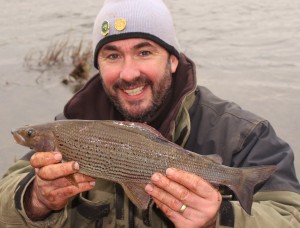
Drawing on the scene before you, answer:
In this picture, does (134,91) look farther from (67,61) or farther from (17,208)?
(67,61)

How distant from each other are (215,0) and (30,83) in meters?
12.6

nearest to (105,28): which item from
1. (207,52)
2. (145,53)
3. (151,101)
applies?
(145,53)

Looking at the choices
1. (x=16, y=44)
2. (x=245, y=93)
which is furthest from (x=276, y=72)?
(x=16, y=44)

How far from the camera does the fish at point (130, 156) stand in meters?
3.28

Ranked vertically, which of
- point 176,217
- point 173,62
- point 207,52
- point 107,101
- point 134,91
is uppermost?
point 173,62

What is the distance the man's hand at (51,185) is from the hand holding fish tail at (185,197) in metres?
0.53

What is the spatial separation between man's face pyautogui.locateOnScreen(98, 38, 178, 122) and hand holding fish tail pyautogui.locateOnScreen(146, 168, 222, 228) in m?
1.21

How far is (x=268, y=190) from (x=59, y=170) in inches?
63.6

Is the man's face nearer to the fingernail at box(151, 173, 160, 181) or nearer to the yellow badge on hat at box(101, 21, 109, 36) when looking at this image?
the yellow badge on hat at box(101, 21, 109, 36)

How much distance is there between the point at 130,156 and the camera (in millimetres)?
3338

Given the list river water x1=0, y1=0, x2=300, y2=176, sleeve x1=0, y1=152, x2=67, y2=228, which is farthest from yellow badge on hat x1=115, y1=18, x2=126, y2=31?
river water x1=0, y1=0, x2=300, y2=176

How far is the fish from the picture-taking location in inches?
129

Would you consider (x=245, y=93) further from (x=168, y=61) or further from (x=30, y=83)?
(x=168, y=61)

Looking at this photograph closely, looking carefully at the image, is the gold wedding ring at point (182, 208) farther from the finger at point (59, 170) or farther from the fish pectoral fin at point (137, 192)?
the finger at point (59, 170)
